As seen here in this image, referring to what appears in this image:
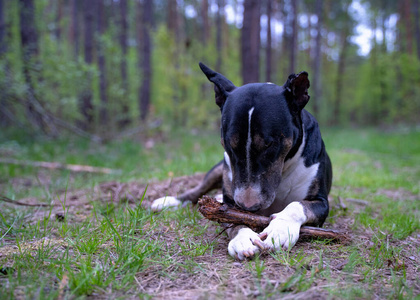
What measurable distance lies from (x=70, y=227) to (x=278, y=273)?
5.68ft

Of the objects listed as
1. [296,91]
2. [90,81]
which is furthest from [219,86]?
[90,81]

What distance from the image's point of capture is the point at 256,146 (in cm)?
240

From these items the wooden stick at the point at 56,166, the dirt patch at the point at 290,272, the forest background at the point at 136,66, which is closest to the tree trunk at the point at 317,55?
the forest background at the point at 136,66

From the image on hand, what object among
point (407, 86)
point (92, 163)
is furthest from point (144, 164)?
point (407, 86)

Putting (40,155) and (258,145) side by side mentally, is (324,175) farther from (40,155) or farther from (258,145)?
(40,155)

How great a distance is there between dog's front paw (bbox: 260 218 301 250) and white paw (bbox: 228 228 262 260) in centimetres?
8

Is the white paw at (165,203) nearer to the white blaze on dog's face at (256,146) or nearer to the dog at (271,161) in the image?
the dog at (271,161)

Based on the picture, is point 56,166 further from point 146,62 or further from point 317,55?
point 317,55

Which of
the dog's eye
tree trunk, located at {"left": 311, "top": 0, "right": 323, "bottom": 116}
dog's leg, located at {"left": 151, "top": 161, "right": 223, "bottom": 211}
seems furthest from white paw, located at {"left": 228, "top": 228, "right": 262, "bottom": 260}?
tree trunk, located at {"left": 311, "top": 0, "right": 323, "bottom": 116}

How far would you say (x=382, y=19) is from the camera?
28750 millimetres

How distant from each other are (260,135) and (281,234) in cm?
70

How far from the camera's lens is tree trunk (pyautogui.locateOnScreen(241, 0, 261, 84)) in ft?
26.7

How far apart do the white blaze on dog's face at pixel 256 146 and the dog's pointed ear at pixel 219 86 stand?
345 mm

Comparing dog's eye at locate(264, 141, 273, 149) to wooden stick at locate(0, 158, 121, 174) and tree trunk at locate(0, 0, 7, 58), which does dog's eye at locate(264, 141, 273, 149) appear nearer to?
wooden stick at locate(0, 158, 121, 174)
